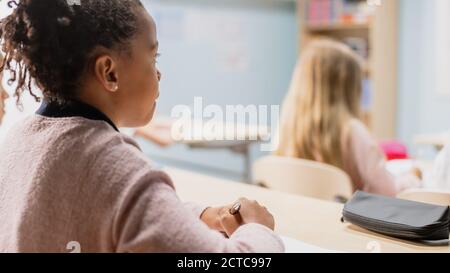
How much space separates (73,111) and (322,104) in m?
1.25

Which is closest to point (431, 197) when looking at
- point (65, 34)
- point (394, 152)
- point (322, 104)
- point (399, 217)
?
point (399, 217)

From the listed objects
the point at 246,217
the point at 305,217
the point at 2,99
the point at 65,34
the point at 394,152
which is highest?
the point at 65,34

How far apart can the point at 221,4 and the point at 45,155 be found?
3366mm

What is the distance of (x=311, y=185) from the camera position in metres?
1.62

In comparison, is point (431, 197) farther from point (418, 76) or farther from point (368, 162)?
point (418, 76)

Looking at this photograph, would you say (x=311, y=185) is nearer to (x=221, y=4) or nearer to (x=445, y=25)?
(x=445, y=25)

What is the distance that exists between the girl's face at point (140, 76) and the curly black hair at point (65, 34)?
0.05 ft

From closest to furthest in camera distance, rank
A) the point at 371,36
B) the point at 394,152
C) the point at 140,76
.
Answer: the point at 140,76 < the point at 394,152 < the point at 371,36

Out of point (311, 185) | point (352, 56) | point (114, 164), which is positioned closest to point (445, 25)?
point (352, 56)

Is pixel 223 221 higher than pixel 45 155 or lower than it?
lower

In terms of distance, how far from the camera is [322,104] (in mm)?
1829

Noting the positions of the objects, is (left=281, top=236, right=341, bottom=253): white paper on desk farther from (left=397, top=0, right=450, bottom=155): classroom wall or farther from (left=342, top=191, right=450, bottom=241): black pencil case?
(left=397, top=0, right=450, bottom=155): classroom wall

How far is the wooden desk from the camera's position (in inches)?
35.4

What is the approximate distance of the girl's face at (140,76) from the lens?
71 cm
